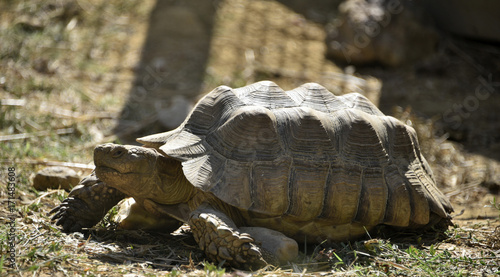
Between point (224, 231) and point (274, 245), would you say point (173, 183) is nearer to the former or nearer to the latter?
point (224, 231)

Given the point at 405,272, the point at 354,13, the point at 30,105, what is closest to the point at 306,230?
the point at 405,272

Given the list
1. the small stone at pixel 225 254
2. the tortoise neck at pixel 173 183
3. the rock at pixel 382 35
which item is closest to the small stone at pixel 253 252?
the small stone at pixel 225 254

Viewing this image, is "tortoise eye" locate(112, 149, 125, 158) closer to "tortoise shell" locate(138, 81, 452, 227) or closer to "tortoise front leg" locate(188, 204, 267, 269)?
"tortoise shell" locate(138, 81, 452, 227)

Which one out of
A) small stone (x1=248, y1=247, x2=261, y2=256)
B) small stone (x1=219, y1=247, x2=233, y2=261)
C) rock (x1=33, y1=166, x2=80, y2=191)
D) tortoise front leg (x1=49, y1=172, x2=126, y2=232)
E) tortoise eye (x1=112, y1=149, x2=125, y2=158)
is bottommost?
rock (x1=33, y1=166, x2=80, y2=191)

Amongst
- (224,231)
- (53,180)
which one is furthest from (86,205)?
(224,231)

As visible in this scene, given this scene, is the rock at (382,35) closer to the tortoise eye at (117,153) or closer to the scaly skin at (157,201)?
the scaly skin at (157,201)

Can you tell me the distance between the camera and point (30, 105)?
6320mm

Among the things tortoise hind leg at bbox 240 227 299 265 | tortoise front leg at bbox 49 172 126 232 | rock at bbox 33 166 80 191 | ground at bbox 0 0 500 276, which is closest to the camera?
tortoise hind leg at bbox 240 227 299 265

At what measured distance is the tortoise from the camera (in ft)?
10.2

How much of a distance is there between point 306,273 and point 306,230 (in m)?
0.42

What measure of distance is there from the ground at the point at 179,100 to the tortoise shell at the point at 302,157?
11.6 inches

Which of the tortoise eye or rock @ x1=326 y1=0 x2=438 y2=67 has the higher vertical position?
rock @ x1=326 y1=0 x2=438 y2=67

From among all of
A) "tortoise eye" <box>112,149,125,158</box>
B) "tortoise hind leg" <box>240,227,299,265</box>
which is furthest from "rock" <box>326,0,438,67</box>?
"tortoise eye" <box>112,149,125,158</box>

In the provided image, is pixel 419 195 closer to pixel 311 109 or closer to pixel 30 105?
pixel 311 109
